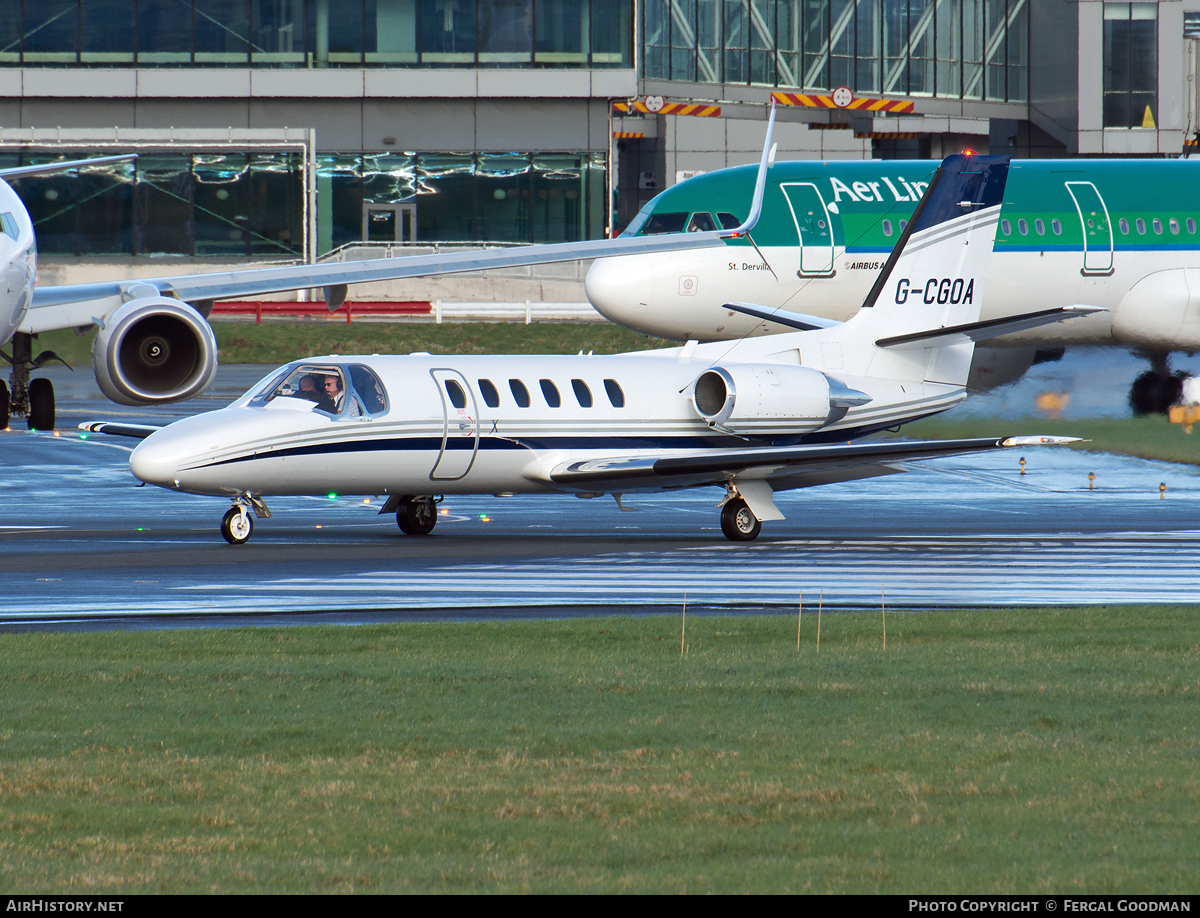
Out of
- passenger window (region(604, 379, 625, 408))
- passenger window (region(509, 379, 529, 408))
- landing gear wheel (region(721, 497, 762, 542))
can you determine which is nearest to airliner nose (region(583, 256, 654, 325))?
passenger window (region(604, 379, 625, 408))

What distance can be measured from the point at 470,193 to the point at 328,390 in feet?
166

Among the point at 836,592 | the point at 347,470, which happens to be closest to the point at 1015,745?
the point at 836,592

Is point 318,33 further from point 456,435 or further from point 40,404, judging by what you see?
point 456,435

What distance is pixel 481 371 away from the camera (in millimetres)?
25938

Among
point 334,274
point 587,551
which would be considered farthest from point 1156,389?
point 334,274

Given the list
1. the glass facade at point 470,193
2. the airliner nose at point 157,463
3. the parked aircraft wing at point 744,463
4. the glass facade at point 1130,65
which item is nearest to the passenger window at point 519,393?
the parked aircraft wing at point 744,463

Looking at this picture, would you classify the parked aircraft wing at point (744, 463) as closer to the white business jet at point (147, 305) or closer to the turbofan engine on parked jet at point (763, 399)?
the turbofan engine on parked jet at point (763, 399)

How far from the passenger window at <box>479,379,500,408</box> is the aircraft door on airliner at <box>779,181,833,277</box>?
1303 cm

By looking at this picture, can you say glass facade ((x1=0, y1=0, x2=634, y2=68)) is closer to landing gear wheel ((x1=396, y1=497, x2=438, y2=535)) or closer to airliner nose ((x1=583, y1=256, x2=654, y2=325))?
airliner nose ((x1=583, y1=256, x2=654, y2=325))

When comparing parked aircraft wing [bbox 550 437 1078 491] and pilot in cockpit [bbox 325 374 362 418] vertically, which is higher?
pilot in cockpit [bbox 325 374 362 418]

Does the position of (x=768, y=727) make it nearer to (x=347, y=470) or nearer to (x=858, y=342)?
(x=347, y=470)

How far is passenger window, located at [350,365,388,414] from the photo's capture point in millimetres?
24469

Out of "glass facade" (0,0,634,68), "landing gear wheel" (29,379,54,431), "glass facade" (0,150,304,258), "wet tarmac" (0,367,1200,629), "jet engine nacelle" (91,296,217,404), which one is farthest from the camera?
"glass facade" (0,0,634,68)

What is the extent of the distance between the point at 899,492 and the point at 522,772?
77.4 ft
